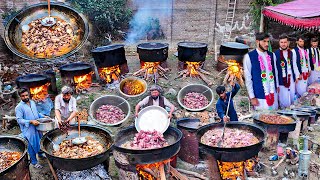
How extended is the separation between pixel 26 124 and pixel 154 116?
2550 mm

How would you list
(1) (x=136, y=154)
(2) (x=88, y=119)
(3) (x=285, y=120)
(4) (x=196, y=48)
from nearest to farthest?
(1) (x=136, y=154), (3) (x=285, y=120), (2) (x=88, y=119), (4) (x=196, y=48)

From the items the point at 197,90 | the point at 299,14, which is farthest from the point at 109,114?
the point at 299,14

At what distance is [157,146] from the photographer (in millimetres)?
5246

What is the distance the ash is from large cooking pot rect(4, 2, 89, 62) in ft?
8.68

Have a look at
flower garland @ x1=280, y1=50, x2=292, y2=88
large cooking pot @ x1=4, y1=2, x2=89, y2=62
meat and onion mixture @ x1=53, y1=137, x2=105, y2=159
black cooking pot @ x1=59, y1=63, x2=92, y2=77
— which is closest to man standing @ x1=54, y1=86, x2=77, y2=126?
large cooking pot @ x1=4, y1=2, x2=89, y2=62

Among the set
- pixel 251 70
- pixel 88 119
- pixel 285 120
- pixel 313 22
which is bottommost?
pixel 88 119

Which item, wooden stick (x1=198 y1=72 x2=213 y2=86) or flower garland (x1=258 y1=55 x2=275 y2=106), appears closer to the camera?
flower garland (x1=258 y1=55 x2=275 y2=106)

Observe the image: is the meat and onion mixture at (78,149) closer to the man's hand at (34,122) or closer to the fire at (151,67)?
the man's hand at (34,122)

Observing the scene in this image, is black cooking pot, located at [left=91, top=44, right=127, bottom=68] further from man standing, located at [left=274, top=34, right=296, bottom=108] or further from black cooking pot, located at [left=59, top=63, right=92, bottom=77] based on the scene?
man standing, located at [left=274, top=34, right=296, bottom=108]

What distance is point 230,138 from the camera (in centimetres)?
539

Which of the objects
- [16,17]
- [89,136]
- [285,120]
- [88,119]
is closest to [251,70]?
[285,120]

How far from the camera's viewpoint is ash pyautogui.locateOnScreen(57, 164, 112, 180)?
5525mm

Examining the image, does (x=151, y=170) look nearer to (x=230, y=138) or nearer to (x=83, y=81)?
Answer: (x=230, y=138)

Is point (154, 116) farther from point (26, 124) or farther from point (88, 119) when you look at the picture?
point (88, 119)
